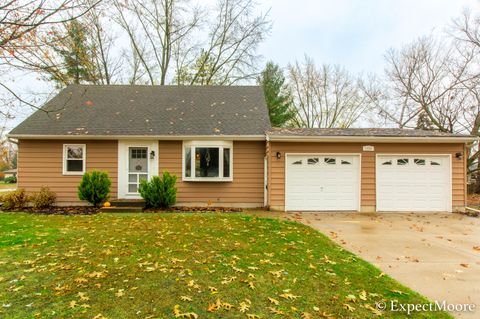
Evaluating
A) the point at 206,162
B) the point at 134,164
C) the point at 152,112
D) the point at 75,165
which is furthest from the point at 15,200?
the point at 206,162

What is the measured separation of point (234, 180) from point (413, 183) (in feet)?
21.0

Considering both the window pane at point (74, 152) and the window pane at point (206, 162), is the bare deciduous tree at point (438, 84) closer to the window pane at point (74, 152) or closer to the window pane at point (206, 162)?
the window pane at point (206, 162)

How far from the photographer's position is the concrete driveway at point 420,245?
3.65 m

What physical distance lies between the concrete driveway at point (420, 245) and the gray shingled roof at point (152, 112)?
441 centimetres

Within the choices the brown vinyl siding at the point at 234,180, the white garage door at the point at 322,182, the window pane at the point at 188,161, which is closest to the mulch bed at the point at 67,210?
the brown vinyl siding at the point at 234,180

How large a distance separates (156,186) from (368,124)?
802 inches

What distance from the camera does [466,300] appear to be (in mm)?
3250

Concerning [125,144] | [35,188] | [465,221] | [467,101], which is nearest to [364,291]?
[465,221]

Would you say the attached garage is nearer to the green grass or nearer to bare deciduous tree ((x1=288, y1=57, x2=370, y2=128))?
the green grass

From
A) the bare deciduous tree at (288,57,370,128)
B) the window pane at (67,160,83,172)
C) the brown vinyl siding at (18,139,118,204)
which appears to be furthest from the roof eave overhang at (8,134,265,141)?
the bare deciduous tree at (288,57,370,128)

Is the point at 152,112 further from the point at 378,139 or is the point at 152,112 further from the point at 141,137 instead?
the point at 378,139

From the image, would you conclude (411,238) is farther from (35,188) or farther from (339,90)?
(339,90)

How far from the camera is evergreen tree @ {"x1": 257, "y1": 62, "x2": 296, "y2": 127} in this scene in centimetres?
2180

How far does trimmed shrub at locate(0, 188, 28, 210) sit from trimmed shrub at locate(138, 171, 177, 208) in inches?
169
